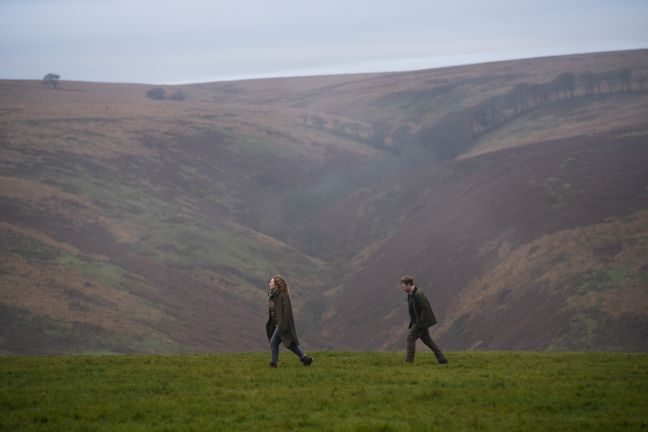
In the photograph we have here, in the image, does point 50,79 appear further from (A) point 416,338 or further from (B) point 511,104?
(A) point 416,338

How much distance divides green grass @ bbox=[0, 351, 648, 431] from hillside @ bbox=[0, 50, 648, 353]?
26923mm

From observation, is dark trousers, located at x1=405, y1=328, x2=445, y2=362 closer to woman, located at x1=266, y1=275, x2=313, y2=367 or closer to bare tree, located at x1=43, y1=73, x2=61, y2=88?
woman, located at x1=266, y1=275, x2=313, y2=367

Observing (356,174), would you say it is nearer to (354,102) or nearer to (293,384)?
(354,102)

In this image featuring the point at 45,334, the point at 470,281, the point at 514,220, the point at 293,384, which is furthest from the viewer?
the point at 514,220

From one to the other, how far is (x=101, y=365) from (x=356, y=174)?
101m

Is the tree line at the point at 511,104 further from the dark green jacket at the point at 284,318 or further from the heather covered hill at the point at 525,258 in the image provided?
the dark green jacket at the point at 284,318

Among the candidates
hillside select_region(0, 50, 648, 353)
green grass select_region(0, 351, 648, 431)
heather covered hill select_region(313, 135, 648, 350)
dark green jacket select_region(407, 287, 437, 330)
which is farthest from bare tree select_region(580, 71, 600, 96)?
dark green jacket select_region(407, 287, 437, 330)

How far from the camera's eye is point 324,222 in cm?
9875

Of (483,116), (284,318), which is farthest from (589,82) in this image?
(284,318)

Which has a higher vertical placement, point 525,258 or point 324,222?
point 525,258

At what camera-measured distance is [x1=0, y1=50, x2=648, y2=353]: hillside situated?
51.8m

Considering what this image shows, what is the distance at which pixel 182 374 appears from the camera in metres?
17.8

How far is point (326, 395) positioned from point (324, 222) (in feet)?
275

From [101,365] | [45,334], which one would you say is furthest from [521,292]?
[101,365]
